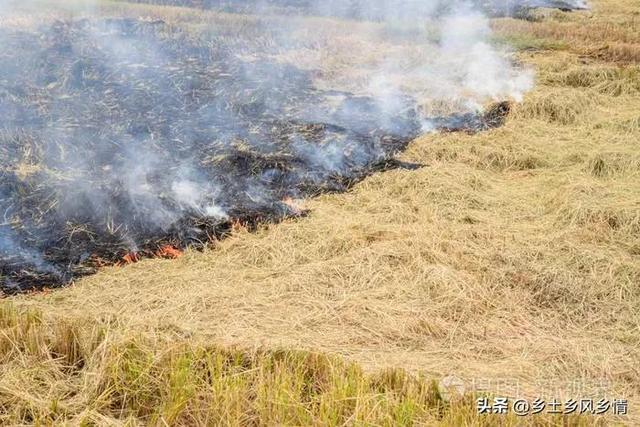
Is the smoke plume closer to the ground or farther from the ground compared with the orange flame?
farther from the ground

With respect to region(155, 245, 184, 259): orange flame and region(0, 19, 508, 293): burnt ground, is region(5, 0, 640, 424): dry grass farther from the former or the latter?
region(0, 19, 508, 293): burnt ground

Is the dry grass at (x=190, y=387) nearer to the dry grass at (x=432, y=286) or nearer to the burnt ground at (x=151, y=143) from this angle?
the dry grass at (x=432, y=286)

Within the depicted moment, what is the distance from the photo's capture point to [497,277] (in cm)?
348

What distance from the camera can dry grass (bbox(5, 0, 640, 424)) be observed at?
9.07 ft

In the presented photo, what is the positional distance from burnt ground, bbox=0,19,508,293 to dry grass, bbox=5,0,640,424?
16.0 inches

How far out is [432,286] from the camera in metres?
3.39

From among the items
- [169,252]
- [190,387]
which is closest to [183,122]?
[169,252]

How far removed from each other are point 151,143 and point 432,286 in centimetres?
348

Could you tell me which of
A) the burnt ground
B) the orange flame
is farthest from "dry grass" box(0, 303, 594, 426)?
the orange flame

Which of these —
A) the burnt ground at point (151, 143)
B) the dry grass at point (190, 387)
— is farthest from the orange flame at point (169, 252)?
the dry grass at point (190, 387)

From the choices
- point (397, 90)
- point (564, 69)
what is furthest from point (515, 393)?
point (564, 69)

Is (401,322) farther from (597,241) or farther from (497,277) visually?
(597,241)

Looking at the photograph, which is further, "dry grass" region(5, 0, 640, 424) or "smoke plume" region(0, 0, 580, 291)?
"smoke plume" region(0, 0, 580, 291)

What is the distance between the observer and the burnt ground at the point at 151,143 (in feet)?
13.5
